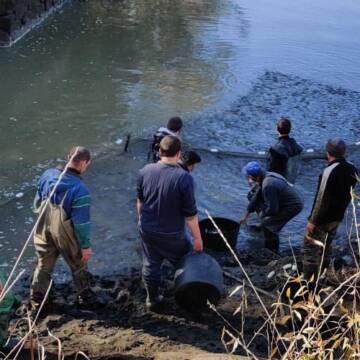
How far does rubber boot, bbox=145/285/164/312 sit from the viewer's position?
19.9ft

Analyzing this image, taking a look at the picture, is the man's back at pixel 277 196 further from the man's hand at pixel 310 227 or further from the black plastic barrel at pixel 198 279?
the black plastic barrel at pixel 198 279

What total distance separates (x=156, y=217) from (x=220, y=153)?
5.41 metres

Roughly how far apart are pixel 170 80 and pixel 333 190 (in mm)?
10367

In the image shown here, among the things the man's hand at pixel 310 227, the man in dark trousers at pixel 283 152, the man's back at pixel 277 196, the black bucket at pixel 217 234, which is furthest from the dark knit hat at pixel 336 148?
the man in dark trousers at pixel 283 152

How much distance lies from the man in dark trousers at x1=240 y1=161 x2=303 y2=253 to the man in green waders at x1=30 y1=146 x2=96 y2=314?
8.64 feet

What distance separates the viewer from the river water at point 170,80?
12008 mm

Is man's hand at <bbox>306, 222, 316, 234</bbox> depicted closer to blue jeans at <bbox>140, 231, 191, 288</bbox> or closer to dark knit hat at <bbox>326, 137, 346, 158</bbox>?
dark knit hat at <bbox>326, 137, 346, 158</bbox>

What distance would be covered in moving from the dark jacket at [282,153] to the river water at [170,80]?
1299 mm

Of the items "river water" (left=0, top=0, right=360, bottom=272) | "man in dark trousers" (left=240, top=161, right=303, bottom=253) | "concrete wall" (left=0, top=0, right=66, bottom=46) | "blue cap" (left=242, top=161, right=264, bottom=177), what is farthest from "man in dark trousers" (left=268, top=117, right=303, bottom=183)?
"concrete wall" (left=0, top=0, right=66, bottom=46)

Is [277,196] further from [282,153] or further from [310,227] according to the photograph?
[310,227]

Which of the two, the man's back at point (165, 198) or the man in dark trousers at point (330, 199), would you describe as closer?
the man's back at point (165, 198)

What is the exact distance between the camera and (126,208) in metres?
8.86

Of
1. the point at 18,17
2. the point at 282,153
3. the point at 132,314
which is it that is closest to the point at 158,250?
the point at 132,314

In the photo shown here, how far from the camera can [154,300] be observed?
240 inches
